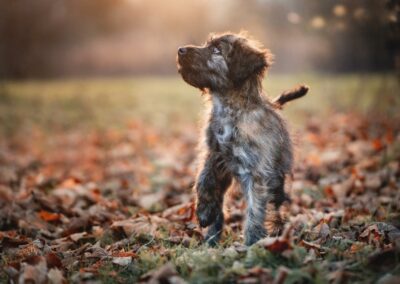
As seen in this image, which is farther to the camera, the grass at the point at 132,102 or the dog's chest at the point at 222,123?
the grass at the point at 132,102

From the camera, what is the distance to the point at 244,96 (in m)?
4.77

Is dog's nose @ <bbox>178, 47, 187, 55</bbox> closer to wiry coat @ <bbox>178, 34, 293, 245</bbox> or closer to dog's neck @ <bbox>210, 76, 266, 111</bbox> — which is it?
wiry coat @ <bbox>178, 34, 293, 245</bbox>

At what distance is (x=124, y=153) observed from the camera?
9906 millimetres

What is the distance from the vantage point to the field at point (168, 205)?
12.2ft

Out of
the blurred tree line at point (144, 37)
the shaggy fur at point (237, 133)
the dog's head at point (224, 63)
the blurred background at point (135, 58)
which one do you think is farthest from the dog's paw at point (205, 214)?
the blurred tree line at point (144, 37)

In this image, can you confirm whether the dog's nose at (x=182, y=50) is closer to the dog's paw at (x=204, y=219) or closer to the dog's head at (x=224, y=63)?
the dog's head at (x=224, y=63)

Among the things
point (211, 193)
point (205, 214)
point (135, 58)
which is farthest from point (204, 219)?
point (135, 58)

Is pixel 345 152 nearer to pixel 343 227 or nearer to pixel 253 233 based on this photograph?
pixel 343 227

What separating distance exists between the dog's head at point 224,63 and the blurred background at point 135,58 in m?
7.13

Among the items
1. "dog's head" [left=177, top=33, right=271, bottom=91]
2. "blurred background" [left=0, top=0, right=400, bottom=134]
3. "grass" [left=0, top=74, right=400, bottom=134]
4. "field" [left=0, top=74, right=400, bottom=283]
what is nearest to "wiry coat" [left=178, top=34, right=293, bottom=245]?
"dog's head" [left=177, top=33, right=271, bottom=91]

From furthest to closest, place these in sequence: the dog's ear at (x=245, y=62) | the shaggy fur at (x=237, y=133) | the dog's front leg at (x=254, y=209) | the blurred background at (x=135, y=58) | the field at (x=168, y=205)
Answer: the blurred background at (x=135, y=58), the dog's ear at (x=245, y=62), the shaggy fur at (x=237, y=133), the dog's front leg at (x=254, y=209), the field at (x=168, y=205)

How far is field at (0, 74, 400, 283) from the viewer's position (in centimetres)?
372

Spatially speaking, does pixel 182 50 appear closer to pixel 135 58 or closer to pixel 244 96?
pixel 244 96

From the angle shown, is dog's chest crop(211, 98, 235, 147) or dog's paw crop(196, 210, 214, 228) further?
dog's paw crop(196, 210, 214, 228)
